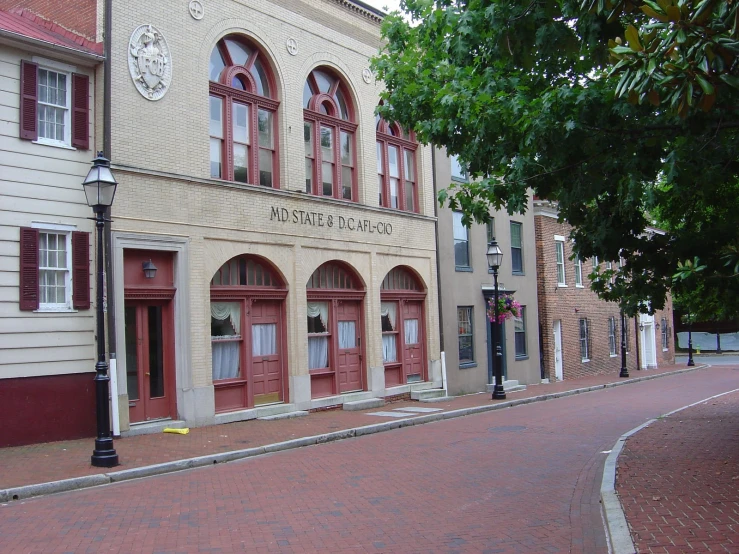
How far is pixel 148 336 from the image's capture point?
15203mm

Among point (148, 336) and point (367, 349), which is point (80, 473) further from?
point (367, 349)

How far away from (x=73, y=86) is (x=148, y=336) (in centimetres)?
503

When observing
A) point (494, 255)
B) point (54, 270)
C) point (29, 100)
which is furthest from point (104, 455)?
point (494, 255)

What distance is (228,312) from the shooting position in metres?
16.9

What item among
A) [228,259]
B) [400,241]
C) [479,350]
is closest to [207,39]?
[228,259]

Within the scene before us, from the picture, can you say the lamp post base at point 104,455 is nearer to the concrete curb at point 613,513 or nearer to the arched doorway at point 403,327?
the concrete curb at point 613,513

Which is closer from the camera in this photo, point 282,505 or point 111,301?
point 282,505

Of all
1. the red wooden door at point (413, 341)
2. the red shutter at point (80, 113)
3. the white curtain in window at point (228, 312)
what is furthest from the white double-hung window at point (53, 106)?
the red wooden door at point (413, 341)

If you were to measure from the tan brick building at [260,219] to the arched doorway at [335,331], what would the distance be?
0.15 ft

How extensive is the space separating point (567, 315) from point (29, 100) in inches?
923

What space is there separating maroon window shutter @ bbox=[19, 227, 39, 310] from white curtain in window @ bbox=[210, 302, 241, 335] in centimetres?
416

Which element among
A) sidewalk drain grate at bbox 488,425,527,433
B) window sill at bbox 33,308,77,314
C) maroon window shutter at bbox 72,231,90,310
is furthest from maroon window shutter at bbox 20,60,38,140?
sidewalk drain grate at bbox 488,425,527,433

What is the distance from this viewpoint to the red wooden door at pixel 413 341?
22.1m

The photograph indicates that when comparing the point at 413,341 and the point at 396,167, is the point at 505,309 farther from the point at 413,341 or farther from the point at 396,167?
the point at 396,167
